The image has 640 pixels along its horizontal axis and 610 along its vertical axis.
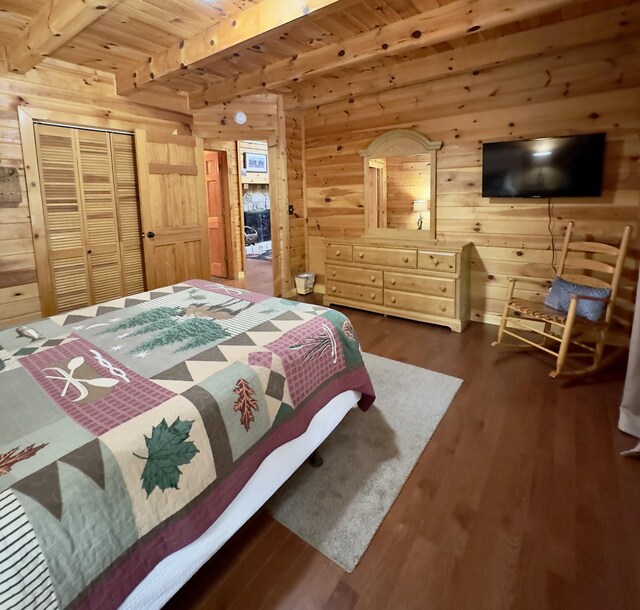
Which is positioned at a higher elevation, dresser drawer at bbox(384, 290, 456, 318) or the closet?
the closet

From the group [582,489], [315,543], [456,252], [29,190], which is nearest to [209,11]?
[29,190]

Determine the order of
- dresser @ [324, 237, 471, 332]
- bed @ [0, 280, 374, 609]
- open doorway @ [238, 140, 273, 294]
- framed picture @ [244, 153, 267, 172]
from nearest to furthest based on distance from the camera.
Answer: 1. bed @ [0, 280, 374, 609]
2. dresser @ [324, 237, 471, 332]
3. open doorway @ [238, 140, 273, 294]
4. framed picture @ [244, 153, 267, 172]

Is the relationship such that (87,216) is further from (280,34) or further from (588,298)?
(588,298)

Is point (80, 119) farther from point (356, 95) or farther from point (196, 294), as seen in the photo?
point (356, 95)

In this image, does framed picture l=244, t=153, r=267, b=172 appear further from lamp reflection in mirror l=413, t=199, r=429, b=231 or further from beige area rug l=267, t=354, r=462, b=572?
beige area rug l=267, t=354, r=462, b=572

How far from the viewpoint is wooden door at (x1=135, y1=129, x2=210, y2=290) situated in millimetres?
3832

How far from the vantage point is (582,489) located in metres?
1.72

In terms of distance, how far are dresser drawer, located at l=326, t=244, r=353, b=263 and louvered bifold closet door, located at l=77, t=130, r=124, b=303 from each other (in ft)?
7.31

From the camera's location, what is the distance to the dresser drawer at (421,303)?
3688 millimetres

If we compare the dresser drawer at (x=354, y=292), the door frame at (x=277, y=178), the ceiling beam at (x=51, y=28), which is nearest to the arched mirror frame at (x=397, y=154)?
the dresser drawer at (x=354, y=292)

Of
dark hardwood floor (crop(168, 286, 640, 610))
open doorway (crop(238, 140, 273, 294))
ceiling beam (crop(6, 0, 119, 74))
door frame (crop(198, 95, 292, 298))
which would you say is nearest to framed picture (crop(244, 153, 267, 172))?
open doorway (crop(238, 140, 273, 294))

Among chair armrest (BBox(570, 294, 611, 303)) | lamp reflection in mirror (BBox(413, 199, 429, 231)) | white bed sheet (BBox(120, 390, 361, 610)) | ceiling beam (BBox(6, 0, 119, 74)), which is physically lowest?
white bed sheet (BBox(120, 390, 361, 610))

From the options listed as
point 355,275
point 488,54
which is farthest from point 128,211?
point 488,54

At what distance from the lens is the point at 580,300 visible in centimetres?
274
